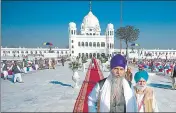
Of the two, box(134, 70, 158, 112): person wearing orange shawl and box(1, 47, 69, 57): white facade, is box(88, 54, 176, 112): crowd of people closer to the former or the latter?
box(134, 70, 158, 112): person wearing orange shawl

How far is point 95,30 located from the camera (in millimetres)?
72812

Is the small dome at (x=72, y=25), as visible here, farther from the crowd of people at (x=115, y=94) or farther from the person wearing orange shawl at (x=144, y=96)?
the crowd of people at (x=115, y=94)

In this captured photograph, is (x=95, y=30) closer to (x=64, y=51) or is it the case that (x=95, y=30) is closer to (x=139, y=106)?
(x=64, y=51)

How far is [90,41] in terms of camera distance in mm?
69562

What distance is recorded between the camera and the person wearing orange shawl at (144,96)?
9.30 feet

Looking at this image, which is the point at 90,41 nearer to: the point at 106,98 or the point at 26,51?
the point at 26,51

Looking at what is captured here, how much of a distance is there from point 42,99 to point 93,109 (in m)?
4.38

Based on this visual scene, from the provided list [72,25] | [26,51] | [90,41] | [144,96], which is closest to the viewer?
[144,96]

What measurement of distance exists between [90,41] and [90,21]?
7.55 meters

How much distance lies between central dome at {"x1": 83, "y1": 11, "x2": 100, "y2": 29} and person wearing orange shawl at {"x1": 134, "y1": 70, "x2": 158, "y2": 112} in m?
69.9

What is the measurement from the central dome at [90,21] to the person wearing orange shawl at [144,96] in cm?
6989

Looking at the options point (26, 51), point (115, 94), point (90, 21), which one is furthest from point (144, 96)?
point (26, 51)

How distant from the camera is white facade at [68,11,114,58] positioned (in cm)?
6944

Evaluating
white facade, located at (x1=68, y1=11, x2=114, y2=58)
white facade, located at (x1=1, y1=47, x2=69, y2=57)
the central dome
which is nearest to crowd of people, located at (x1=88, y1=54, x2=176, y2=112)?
white facade, located at (x1=68, y1=11, x2=114, y2=58)
